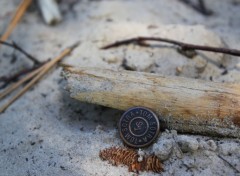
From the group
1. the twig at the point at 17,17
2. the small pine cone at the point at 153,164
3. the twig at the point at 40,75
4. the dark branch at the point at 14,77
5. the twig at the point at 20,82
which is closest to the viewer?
the small pine cone at the point at 153,164

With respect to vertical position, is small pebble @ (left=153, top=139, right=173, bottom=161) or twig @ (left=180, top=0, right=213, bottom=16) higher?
small pebble @ (left=153, top=139, right=173, bottom=161)

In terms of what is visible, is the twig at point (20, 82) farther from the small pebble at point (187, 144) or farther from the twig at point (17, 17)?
the small pebble at point (187, 144)

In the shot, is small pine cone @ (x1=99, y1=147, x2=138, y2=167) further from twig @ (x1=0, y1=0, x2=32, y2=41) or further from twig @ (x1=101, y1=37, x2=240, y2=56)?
twig @ (x1=0, y1=0, x2=32, y2=41)

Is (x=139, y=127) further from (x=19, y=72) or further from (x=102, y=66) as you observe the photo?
(x=19, y=72)

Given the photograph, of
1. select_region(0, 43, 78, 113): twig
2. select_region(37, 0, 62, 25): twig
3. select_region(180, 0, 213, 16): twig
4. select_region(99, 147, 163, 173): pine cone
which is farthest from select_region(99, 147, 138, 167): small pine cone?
select_region(180, 0, 213, 16): twig

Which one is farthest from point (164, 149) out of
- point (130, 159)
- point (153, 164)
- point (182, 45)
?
point (182, 45)

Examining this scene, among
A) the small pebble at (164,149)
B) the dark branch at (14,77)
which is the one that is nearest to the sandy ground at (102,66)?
the small pebble at (164,149)
